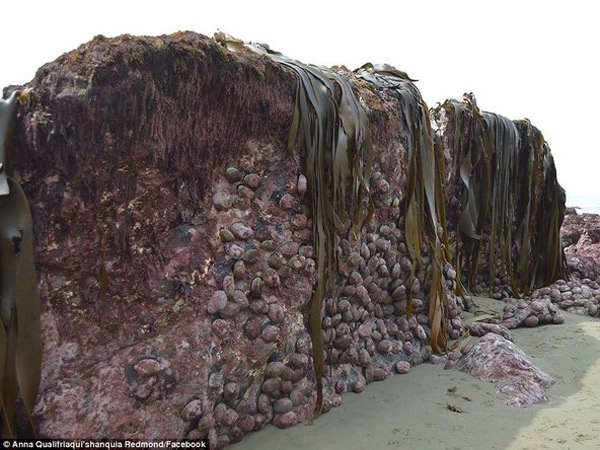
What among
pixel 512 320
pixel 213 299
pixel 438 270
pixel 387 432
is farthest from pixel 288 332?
pixel 512 320

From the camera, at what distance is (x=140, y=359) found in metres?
1.90

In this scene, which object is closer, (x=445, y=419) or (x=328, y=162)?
(x=445, y=419)

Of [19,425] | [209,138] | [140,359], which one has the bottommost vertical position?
[19,425]

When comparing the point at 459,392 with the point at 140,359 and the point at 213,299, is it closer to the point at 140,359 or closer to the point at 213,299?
the point at 213,299

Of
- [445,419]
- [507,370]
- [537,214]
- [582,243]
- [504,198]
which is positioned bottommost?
[445,419]

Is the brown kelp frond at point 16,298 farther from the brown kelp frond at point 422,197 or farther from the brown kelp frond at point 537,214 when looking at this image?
the brown kelp frond at point 537,214

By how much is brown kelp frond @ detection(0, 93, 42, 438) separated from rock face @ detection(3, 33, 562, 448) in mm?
51

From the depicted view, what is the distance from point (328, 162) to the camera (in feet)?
8.47

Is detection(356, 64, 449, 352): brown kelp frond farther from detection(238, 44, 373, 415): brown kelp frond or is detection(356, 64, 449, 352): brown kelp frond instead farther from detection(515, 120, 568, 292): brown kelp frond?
detection(515, 120, 568, 292): brown kelp frond

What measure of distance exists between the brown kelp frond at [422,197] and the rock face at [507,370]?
296mm

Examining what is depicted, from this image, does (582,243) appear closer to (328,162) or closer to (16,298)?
(328,162)

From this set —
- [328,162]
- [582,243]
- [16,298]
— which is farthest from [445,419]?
[582,243]

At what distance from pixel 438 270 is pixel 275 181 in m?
1.42

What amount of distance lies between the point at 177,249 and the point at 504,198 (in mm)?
3734
